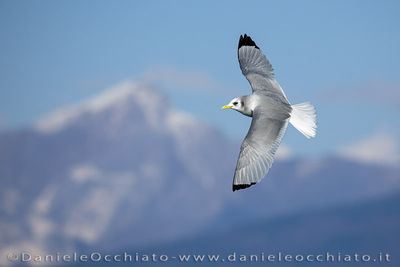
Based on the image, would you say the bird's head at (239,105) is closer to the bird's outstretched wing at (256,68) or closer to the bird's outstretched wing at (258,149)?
the bird's outstretched wing at (258,149)

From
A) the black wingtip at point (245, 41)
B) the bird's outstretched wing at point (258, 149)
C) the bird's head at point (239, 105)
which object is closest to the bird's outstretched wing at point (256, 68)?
the black wingtip at point (245, 41)

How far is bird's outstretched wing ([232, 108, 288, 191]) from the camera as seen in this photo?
12.3 m

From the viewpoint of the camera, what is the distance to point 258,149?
1280 cm

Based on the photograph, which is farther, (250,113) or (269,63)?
(269,63)

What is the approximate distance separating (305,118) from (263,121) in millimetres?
733

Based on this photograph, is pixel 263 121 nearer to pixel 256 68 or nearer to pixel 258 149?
pixel 258 149

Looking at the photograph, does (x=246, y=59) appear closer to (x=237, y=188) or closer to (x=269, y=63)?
(x=269, y=63)

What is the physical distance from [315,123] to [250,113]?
0.96 metres

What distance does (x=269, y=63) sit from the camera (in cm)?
1503

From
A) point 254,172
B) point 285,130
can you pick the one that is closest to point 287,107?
point 285,130

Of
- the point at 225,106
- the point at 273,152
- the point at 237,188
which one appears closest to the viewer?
the point at 237,188

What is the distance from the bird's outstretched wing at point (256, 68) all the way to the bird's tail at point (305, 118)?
36cm

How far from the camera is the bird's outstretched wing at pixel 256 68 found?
1425 cm

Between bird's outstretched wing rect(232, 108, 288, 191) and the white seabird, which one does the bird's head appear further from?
bird's outstretched wing rect(232, 108, 288, 191)
